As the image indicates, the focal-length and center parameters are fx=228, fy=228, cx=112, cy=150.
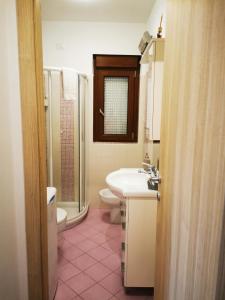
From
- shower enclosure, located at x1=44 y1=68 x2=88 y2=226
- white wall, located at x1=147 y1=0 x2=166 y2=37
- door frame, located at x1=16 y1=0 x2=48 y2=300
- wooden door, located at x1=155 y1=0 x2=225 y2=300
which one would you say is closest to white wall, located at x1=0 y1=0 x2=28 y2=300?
door frame, located at x1=16 y1=0 x2=48 y2=300

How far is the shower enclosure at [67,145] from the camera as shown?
303 centimetres

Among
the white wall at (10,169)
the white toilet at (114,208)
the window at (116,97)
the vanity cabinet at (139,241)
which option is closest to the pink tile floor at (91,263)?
the white toilet at (114,208)

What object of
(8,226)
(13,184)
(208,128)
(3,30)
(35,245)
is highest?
(3,30)

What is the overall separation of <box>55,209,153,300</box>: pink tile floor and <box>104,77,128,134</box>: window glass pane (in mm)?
1362

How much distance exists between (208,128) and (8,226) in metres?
1.00

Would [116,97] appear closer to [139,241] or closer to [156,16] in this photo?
[156,16]

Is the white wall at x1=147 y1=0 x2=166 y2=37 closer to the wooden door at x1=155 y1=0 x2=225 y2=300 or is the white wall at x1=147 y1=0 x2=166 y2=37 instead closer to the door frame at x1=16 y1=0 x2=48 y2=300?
the wooden door at x1=155 y1=0 x2=225 y2=300

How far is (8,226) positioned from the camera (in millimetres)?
1097

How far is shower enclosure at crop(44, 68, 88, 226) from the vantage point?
3.03 metres

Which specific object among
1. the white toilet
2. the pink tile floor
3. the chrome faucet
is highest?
the chrome faucet

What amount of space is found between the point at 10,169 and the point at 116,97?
2.46 m

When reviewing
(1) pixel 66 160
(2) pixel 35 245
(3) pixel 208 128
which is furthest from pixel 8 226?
(1) pixel 66 160

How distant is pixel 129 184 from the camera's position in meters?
2.17

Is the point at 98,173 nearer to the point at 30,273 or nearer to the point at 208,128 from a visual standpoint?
the point at 30,273
